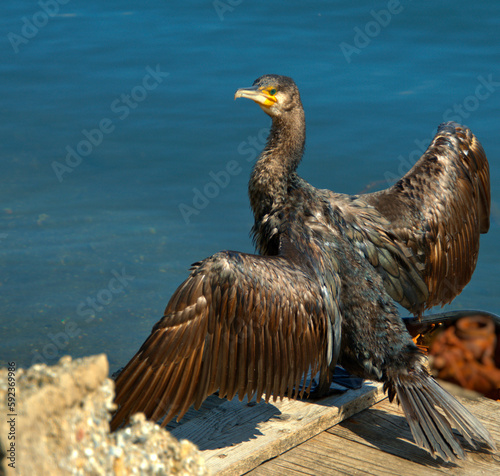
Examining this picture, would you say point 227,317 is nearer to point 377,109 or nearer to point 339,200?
point 339,200

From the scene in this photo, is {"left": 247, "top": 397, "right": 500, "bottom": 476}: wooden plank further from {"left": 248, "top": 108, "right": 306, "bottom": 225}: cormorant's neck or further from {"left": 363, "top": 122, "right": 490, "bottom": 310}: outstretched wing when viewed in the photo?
{"left": 248, "top": 108, "right": 306, "bottom": 225}: cormorant's neck

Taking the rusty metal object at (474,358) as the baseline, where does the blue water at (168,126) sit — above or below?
above

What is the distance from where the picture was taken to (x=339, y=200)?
3.88 metres

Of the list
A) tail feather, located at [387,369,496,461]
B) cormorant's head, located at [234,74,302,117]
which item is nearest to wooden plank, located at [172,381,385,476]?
tail feather, located at [387,369,496,461]

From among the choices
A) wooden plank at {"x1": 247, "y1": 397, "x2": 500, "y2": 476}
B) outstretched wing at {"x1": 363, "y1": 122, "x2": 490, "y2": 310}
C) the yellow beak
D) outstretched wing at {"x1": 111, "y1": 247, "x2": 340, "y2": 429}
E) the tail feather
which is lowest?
wooden plank at {"x1": 247, "y1": 397, "x2": 500, "y2": 476}

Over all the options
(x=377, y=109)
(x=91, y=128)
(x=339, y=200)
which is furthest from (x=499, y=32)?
(x=339, y=200)

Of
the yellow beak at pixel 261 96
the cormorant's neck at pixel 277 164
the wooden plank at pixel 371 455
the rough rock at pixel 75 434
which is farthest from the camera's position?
the yellow beak at pixel 261 96

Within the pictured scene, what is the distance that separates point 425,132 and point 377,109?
2.21 ft

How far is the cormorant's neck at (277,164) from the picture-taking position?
12.0 ft

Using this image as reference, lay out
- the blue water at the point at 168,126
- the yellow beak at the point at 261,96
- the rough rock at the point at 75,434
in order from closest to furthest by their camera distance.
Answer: the rough rock at the point at 75,434 < the yellow beak at the point at 261,96 < the blue water at the point at 168,126

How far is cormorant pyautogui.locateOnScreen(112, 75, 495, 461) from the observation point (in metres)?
2.85

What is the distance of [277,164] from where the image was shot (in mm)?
3721

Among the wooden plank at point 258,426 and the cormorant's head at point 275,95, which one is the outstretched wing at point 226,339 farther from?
the cormorant's head at point 275,95

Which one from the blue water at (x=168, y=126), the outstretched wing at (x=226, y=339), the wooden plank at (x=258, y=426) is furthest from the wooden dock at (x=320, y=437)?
the blue water at (x=168, y=126)
